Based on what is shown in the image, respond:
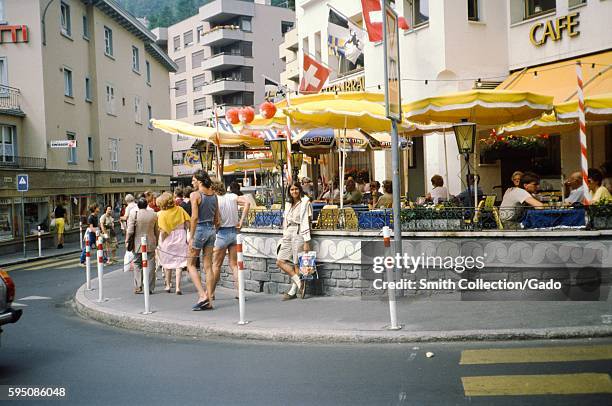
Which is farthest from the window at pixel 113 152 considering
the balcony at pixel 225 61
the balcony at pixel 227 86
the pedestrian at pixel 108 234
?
the balcony at pixel 225 61

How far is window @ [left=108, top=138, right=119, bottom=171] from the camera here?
3581 cm

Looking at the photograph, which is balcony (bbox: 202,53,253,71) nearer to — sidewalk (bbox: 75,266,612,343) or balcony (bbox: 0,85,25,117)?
balcony (bbox: 0,85,25,117)

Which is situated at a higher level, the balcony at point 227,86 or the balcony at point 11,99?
the balcony at point 227,86

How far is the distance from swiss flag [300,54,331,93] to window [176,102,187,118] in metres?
61.2

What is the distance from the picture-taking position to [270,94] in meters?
24.2

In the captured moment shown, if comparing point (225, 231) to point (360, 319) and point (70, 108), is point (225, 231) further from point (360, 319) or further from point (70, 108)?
point (70, 108)

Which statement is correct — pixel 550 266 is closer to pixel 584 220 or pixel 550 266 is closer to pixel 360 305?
pixel 584 220

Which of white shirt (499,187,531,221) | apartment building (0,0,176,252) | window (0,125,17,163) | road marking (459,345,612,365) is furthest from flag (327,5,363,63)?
window (0,125,17,163)

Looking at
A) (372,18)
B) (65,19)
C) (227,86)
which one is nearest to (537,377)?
(372,18)

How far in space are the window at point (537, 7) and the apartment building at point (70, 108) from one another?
16286mm

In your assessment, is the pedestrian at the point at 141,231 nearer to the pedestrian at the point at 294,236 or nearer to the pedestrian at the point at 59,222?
the pedestrian at the point at 294,236

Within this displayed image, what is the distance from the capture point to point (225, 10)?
63.2m

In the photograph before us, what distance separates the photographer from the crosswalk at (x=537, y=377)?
535cm

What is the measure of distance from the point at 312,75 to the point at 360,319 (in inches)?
244
